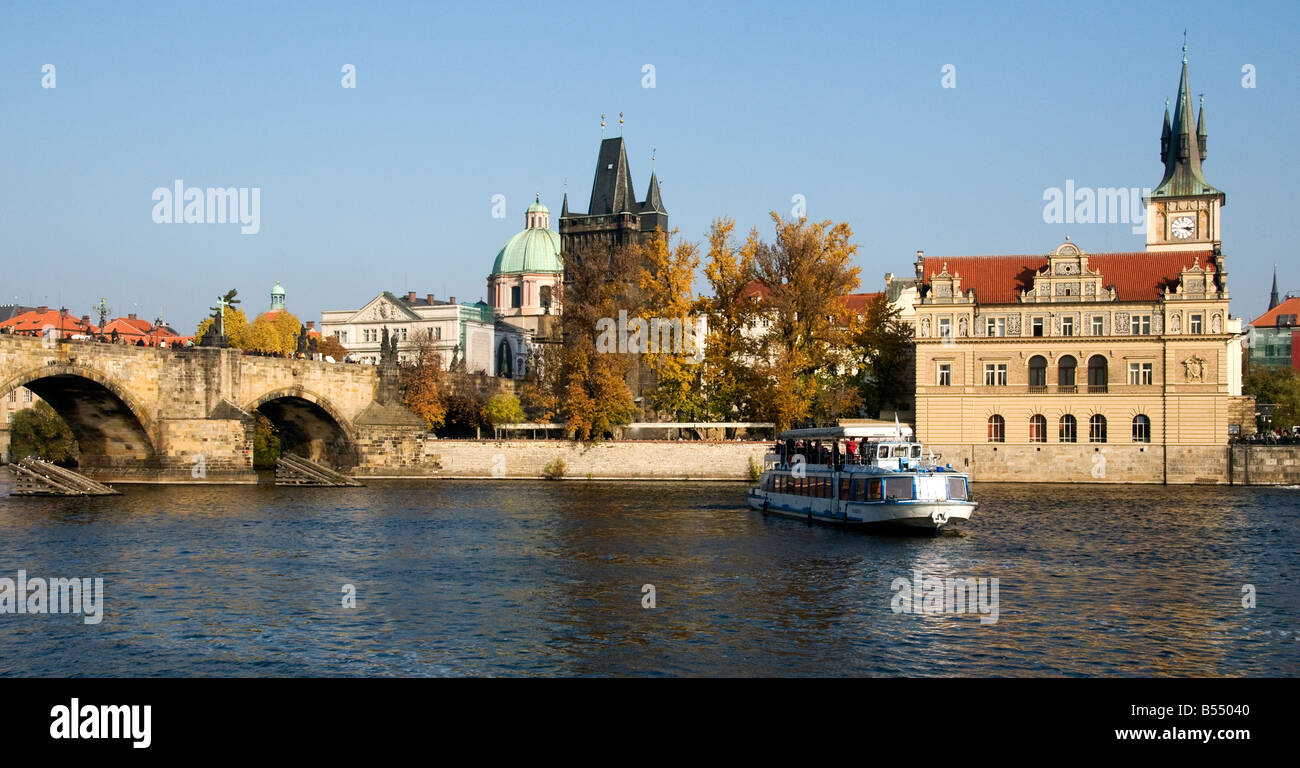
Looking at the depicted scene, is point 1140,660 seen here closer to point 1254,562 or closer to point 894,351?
point 1254,562

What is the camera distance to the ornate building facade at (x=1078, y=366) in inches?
2960

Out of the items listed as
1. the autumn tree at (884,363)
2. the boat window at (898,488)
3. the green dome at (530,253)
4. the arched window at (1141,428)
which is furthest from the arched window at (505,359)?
the boat window at (898,488)

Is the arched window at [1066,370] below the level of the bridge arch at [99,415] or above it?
above

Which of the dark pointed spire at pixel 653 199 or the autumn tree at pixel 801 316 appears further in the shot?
the dark pointed spire at pixel 653 199

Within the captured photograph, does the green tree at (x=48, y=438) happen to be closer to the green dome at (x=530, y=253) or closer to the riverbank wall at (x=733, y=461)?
the riverbank wall at (x=733, y=461)

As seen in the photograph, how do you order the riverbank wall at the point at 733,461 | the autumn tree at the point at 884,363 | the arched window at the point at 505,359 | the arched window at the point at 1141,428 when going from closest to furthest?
1. the riverbank wall at the point at 733,461
2. the arched window at the point at 1141,428
3. the autumn tree at the point at 884,363
4. the arched window at the point at 505,359

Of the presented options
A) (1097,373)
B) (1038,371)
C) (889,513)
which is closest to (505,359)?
(1038,371)

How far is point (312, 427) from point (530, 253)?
8859 centimetres

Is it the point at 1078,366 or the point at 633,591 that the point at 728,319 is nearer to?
the point at 1078,366

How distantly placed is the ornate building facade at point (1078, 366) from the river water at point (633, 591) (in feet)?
59.2

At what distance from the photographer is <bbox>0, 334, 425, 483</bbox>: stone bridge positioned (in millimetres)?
63000

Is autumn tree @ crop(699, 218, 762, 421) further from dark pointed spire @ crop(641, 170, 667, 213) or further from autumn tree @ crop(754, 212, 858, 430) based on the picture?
dark pointed spire @ crop(641, 170, 667, 213)

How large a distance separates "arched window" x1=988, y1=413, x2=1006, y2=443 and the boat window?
3390cm
